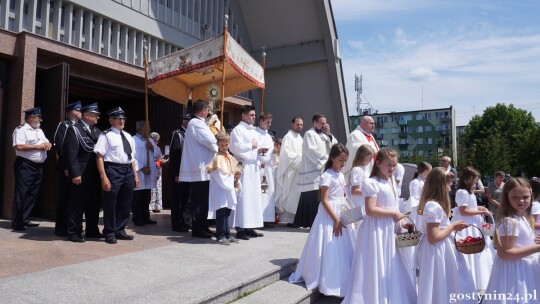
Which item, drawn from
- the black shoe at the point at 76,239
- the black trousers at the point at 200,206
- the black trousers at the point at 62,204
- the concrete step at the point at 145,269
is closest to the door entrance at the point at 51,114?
the concrete step at the point at 145,269

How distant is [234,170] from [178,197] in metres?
1.49

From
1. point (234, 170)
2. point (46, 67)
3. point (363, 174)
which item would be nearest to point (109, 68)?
point (46, 67)

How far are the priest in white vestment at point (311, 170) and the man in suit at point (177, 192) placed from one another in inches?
80.7

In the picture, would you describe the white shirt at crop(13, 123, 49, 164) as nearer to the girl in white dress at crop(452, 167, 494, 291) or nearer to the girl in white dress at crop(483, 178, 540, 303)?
the girl in white dress at crop(452, 167, 494, 291)

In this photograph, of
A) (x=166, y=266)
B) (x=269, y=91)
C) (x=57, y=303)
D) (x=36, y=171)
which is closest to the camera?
(x=57, y=303)

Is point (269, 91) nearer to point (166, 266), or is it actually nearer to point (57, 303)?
point (166, 266)

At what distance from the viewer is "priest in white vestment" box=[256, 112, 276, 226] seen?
761 cm

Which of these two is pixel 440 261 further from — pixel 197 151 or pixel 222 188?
pixel 197 151

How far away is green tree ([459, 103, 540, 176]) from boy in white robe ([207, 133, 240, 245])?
3590cm

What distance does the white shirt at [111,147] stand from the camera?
592cm

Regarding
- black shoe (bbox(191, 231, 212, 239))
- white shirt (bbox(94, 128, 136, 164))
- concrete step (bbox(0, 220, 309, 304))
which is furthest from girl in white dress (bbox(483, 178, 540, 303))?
white shirt (bbox(94, 128, 136, 164))

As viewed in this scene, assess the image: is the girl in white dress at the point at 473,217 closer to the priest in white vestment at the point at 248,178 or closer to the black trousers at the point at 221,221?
the priest in white vestment at the point at 248,178

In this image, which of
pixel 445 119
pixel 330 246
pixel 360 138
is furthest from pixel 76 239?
pixel 445 119

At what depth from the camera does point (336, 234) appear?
4.79m
